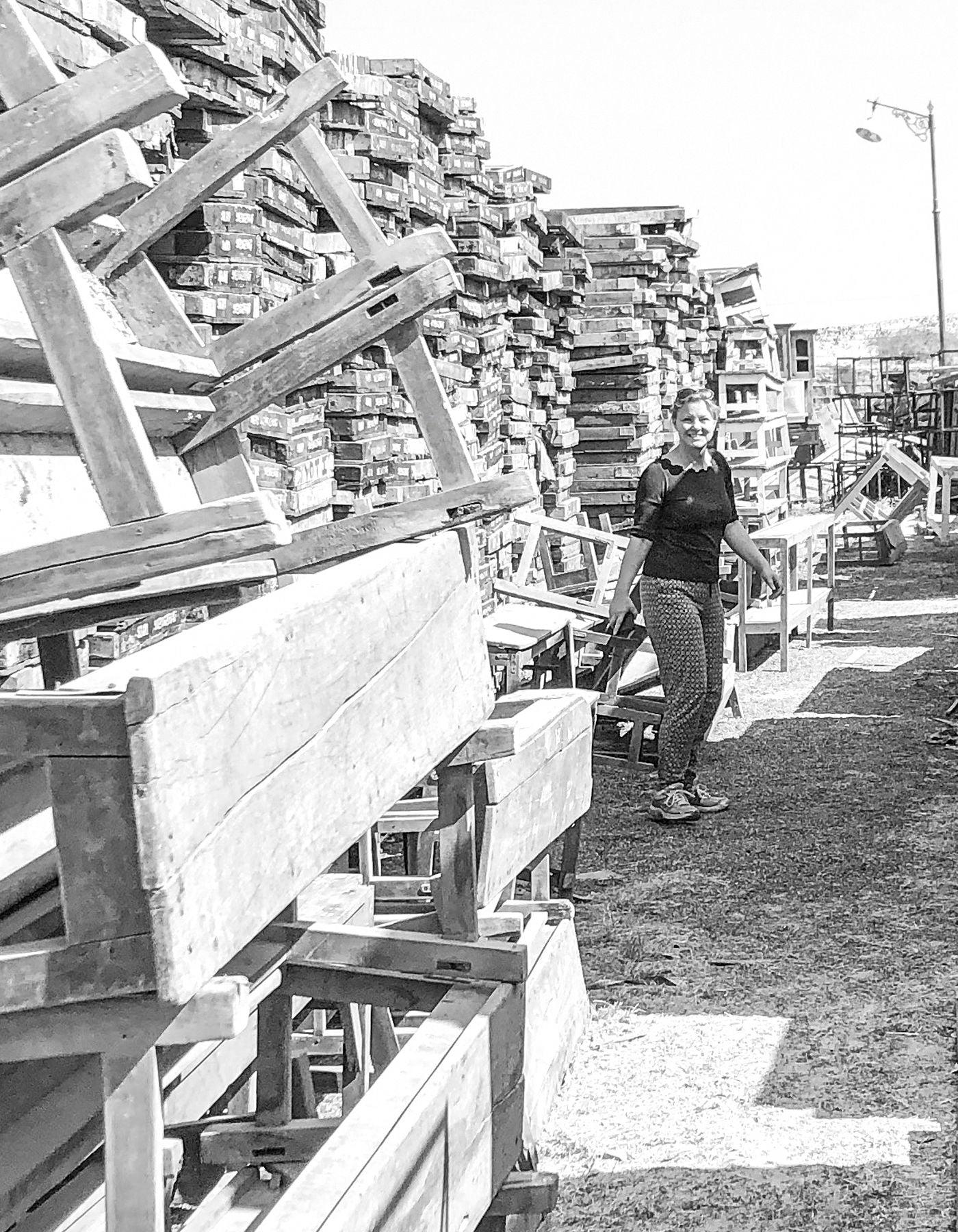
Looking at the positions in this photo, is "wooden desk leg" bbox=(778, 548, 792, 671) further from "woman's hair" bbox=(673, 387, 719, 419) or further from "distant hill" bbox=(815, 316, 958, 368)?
"distant hill" bbox=(815, 316, 958, 368)

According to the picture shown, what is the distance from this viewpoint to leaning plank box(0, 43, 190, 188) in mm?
1925

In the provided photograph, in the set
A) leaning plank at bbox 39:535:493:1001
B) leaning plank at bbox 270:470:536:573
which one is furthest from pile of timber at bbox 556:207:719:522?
leaning plank at bbox 39:535:493:1001

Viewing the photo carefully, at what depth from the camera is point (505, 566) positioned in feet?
34.8

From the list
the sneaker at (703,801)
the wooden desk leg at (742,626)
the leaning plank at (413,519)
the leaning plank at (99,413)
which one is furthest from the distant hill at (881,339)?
the leaning plank at (99,413)

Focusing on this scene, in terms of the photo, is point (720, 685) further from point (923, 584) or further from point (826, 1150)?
point (923, 584)

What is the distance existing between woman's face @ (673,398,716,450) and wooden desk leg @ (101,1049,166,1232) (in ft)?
16.9

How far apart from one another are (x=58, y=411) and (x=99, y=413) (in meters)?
0.92

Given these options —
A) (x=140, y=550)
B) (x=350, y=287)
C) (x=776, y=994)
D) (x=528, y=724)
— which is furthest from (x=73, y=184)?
(x=776, y=994)

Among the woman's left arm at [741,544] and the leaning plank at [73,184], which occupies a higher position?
the leaning plank at [73,184]

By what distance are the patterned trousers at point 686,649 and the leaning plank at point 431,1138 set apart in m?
3.94

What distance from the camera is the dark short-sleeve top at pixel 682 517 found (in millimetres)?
6691

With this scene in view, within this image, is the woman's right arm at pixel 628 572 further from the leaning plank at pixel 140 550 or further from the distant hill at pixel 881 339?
the distant hill at pixel 881 339

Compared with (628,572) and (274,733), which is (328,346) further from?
(628,572)

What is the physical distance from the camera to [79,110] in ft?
6.35
